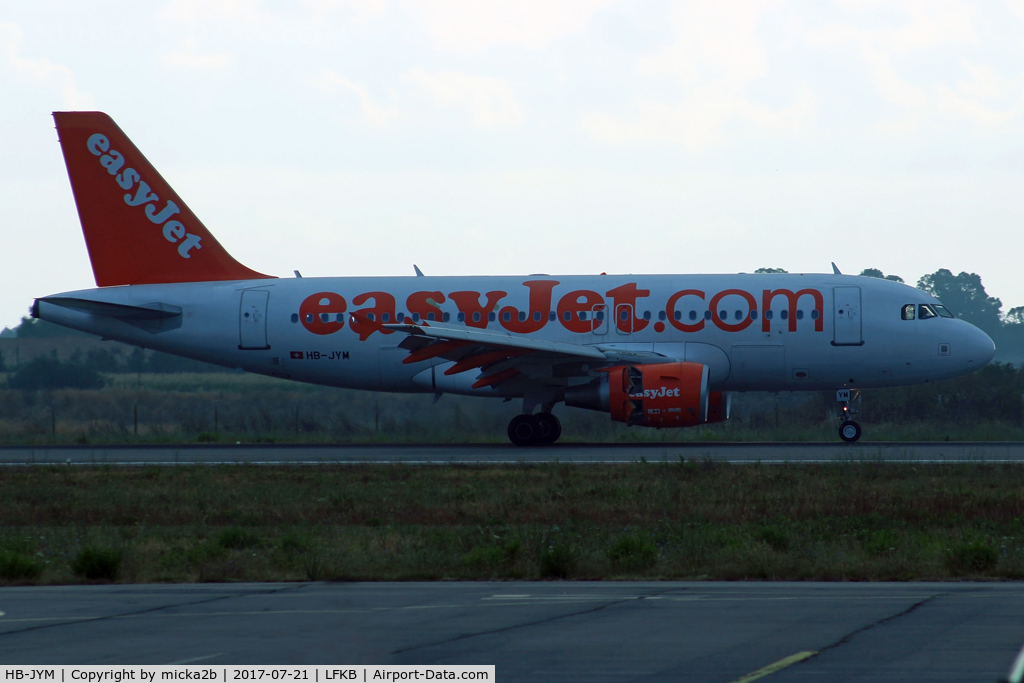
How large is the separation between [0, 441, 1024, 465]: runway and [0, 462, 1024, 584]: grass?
1766 mm

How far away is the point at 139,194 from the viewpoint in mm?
30500

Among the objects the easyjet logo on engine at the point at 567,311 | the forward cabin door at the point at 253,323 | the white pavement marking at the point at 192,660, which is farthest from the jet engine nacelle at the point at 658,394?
the white pavement marking at the point at 192,660

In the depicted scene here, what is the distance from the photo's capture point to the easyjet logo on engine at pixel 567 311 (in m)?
27.6

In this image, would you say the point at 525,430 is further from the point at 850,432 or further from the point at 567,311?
the point at 850,432

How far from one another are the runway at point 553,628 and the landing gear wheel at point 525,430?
651 inches

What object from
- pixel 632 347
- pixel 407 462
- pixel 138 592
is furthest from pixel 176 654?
pixel 632 347

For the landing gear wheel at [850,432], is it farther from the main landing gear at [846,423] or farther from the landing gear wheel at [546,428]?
the landing gear wheel at [546,428]

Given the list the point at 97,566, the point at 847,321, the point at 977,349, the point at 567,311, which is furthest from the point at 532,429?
the point at 97,566

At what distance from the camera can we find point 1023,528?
14922 millimetres

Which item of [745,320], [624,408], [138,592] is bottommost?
[138,592]

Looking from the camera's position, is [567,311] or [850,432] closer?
[850,432]

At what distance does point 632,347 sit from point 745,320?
2711 millimetres

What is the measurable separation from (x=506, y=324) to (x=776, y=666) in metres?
21.2

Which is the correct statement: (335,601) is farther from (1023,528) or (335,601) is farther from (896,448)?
(896,448)
